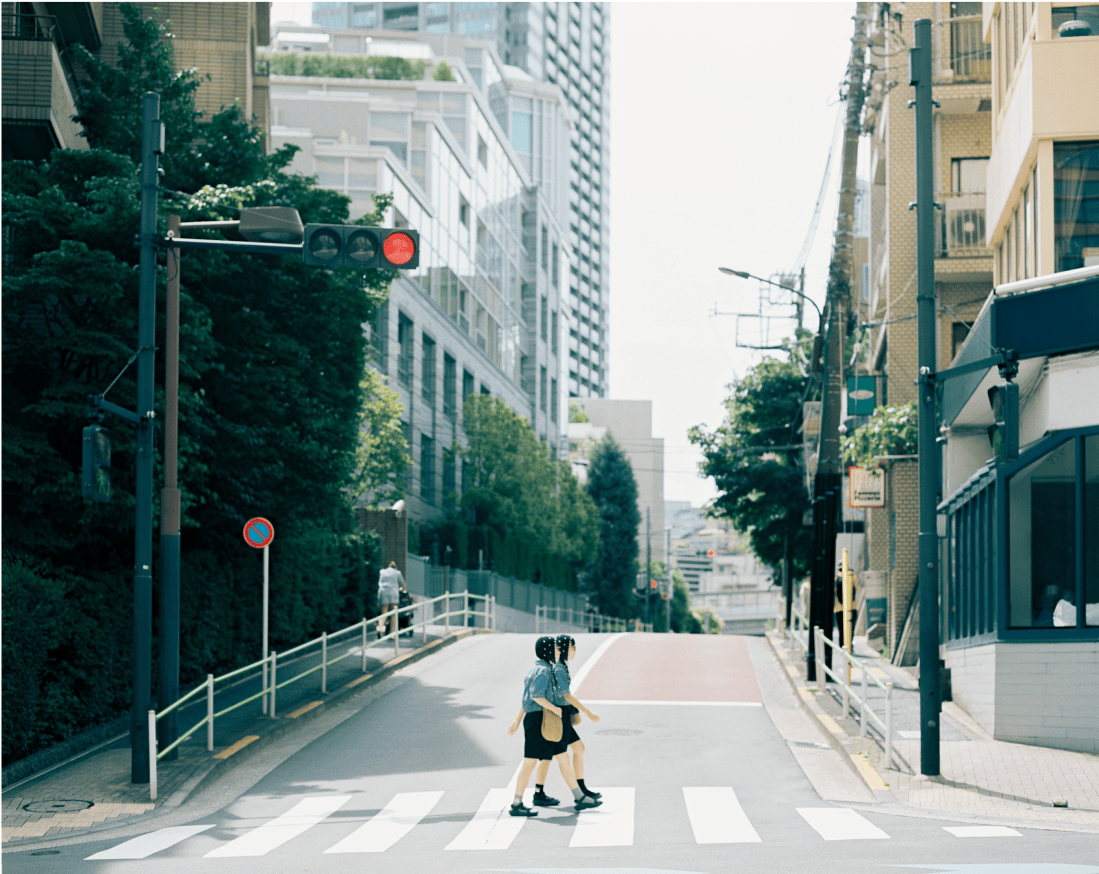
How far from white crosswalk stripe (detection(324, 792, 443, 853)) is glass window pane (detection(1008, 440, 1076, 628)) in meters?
7.83

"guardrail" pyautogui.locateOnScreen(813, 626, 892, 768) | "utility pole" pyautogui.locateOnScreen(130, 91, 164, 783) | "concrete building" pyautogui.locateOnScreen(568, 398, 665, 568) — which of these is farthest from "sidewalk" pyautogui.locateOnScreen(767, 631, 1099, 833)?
"concrete building" pyautogui.locateOnScreen(568, 398, 665, 568)

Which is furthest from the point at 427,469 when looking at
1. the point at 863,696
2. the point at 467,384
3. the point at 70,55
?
the point at 863,696

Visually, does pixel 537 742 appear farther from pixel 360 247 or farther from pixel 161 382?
pixel 161 382

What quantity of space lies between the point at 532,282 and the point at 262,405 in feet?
209

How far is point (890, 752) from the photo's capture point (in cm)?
1459

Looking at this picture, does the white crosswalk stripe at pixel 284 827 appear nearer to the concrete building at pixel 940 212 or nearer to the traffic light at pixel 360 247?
the traffic light at pixel 360 247

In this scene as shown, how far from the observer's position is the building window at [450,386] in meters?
58.6

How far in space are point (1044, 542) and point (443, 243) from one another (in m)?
43.9

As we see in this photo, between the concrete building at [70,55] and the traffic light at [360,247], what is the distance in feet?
32.8

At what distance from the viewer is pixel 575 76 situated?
7106 inches

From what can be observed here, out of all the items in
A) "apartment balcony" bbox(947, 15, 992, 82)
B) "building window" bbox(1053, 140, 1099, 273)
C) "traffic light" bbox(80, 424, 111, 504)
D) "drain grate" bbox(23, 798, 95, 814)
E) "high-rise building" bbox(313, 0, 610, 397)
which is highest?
"high-rise building" bbox(313, 0, 610, 397)

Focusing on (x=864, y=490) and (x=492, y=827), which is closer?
(x=492, y=827)

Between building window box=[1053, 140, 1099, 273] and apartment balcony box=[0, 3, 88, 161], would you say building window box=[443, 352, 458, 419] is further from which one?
building window box=[1053, 140, 1099, 273]

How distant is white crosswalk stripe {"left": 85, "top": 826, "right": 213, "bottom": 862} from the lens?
428 inches
